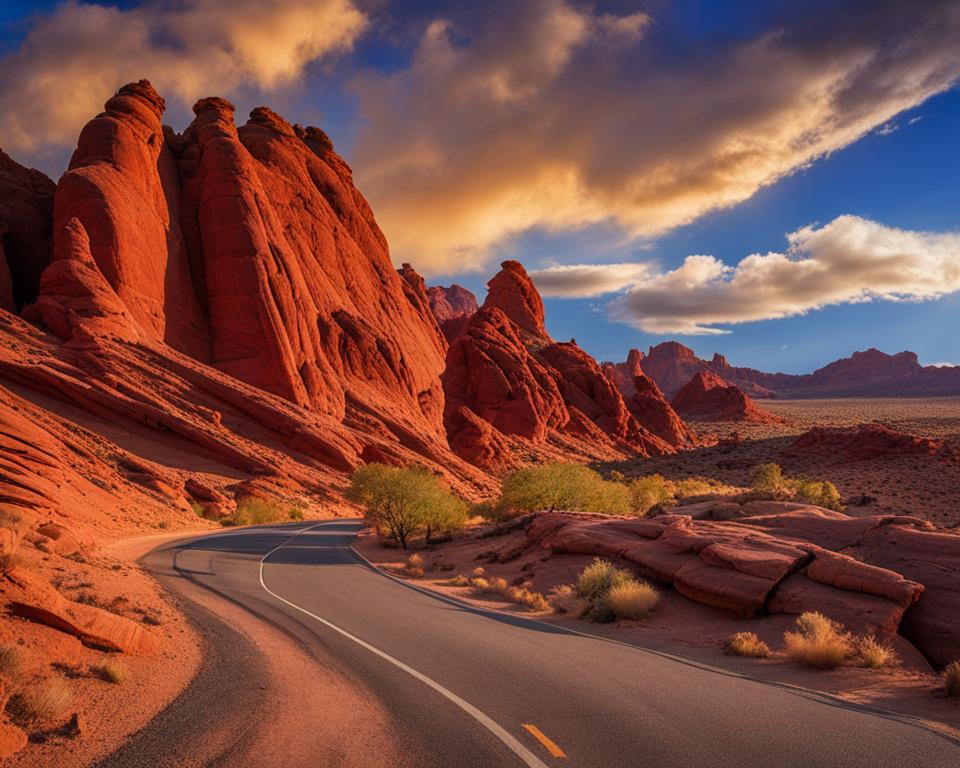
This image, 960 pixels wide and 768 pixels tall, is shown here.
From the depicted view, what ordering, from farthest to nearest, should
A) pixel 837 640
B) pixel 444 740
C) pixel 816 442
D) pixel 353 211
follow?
pixel 353 211 < pixel 816 442 < pixel 837 640 < pixel 444 740

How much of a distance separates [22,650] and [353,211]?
88140 mm

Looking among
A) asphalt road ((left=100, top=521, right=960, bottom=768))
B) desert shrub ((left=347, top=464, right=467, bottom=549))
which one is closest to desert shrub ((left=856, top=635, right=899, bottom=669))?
asphalt road ((left=100, top=521, right=960, bottom=768))

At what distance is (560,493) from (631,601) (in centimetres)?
1720

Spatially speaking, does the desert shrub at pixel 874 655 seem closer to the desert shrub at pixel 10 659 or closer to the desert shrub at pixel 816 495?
the desert shrub at pixel 10 659

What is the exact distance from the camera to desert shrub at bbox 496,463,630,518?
30438mm

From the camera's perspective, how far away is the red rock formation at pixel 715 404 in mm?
127438

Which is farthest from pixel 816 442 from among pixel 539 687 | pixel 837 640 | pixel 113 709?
pixel 113 709

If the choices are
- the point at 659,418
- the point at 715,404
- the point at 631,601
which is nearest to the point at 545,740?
the point at 631,601

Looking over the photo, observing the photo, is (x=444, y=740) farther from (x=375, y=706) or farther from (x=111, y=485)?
(x=111, y=485)

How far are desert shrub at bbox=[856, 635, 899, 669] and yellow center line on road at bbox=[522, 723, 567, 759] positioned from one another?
6.46 metres

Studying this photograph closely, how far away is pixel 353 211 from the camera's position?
288 ft

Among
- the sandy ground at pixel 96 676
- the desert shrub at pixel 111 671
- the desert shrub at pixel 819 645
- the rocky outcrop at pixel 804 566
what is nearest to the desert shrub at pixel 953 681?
the desert shrub at pixel 819 645

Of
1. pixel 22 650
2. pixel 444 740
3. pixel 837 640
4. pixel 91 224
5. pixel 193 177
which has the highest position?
pixel 193 177

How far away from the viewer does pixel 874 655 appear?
29.5 feet
